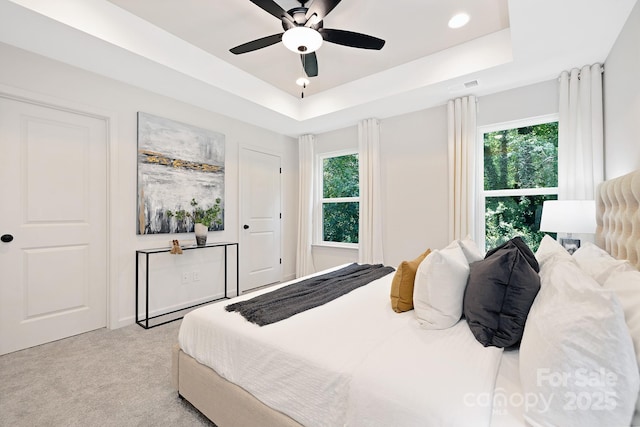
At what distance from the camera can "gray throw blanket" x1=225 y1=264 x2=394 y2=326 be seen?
161 cm

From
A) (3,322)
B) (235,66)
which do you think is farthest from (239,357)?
(235,66)

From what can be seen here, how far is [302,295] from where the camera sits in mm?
1949

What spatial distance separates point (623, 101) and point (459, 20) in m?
1.34

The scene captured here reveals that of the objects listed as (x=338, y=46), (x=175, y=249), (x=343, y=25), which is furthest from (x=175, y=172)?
(x=343, y=25)

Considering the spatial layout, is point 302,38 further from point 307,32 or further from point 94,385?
point 94,385

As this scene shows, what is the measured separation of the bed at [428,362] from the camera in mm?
776

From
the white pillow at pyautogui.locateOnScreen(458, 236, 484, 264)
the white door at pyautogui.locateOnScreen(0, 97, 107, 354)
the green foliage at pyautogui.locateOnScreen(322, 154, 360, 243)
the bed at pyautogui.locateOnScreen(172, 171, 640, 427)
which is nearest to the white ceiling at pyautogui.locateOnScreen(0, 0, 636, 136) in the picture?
the white door at pyautogui.locateOnScreen(0, 97, 107, 354)

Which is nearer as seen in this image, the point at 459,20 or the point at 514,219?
the point at 459,20

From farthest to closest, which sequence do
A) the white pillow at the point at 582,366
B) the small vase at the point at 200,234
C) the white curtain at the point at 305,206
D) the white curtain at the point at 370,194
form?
1. the white curtain at the point at 305,206
2. the white curtain at the point at 370,194
3. the small vase at the point at 200,234
4. the white pillow at the point at 582,366

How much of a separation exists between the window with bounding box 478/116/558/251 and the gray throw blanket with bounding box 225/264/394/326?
5.23 ft

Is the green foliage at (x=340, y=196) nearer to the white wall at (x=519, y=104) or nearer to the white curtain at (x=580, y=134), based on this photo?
the white wall at (x=519, y=104)

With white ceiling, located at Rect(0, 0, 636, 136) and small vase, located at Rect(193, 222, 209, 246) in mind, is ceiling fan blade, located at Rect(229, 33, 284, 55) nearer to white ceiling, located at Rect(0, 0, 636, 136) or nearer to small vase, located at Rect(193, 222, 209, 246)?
white ceiling, located at Rect(0, 0, 636, 136)


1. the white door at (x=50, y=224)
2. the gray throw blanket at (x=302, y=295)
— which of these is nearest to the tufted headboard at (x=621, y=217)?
the gray throw blanket at (x=302, y=295)

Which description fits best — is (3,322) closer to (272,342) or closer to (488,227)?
(272,342)
